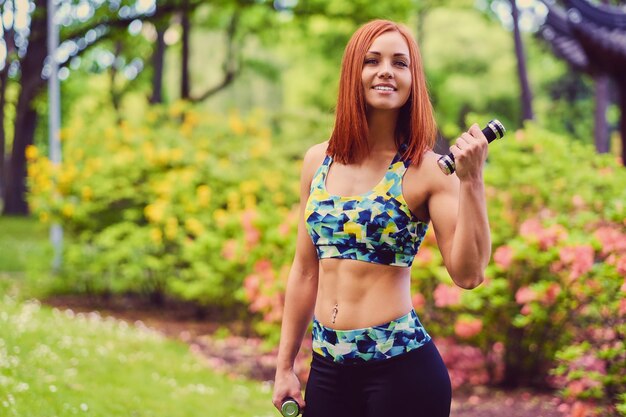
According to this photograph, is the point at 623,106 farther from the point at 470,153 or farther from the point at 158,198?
the point at 470,153

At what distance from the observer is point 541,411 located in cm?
585

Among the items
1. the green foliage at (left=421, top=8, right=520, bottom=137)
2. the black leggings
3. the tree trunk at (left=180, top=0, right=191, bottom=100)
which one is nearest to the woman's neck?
the black leggings

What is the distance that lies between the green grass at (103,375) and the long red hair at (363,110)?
331cm

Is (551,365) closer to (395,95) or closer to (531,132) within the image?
(531,132)

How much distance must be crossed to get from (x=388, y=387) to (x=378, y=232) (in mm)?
425

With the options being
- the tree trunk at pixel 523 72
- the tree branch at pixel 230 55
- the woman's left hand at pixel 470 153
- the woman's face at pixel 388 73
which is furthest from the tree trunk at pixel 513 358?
the tree branch at pixel 230 55

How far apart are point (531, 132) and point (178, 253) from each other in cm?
542

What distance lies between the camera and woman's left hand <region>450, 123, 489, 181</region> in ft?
6.12

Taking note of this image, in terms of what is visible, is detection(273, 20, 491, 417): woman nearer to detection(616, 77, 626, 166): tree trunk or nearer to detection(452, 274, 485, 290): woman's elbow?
detection(452, 274, 485, 290): woman's elbow

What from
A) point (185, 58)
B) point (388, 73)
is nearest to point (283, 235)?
point (388, 73)

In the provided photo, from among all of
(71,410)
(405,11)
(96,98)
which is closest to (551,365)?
(71,410)

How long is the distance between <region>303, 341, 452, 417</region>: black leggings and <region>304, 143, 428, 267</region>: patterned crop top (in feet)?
0.92

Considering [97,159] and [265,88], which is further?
[265,88]

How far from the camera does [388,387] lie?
2.11m
